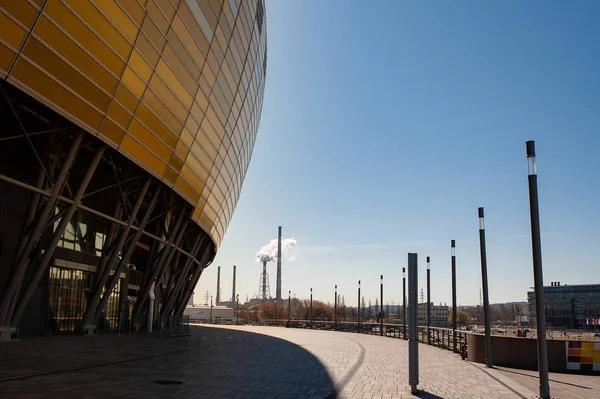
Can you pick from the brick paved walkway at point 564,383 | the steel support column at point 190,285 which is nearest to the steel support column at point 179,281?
the steel support column at point 190,285

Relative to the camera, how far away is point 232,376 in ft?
44.4

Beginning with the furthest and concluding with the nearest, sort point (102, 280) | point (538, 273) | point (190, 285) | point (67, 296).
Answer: point (190, 285) → point (67, 296) → point (102, 280) → point (538, 273)

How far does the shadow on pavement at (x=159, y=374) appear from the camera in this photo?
10.6 metres

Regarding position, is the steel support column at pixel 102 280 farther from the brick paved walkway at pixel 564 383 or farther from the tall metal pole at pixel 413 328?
the brick paved walkway at pixel 564 383

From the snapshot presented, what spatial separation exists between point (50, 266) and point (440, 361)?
19502 millimetres

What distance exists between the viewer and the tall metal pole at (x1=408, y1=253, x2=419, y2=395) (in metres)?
11.9

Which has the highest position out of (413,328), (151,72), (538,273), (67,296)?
(151,72)

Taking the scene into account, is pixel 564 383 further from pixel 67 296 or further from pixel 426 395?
pixel 67 296

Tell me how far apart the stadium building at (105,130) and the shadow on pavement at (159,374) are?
6183 millimetres

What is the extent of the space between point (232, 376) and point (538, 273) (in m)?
7.82

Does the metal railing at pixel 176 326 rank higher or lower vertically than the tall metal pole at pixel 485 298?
lower

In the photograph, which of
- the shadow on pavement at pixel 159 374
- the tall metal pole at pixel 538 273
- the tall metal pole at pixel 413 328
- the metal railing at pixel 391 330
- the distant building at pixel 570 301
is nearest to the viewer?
the shadow on pavement at pixel 159 374

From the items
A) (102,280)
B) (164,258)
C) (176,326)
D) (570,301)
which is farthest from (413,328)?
(570,301)

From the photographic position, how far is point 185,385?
464 inches
